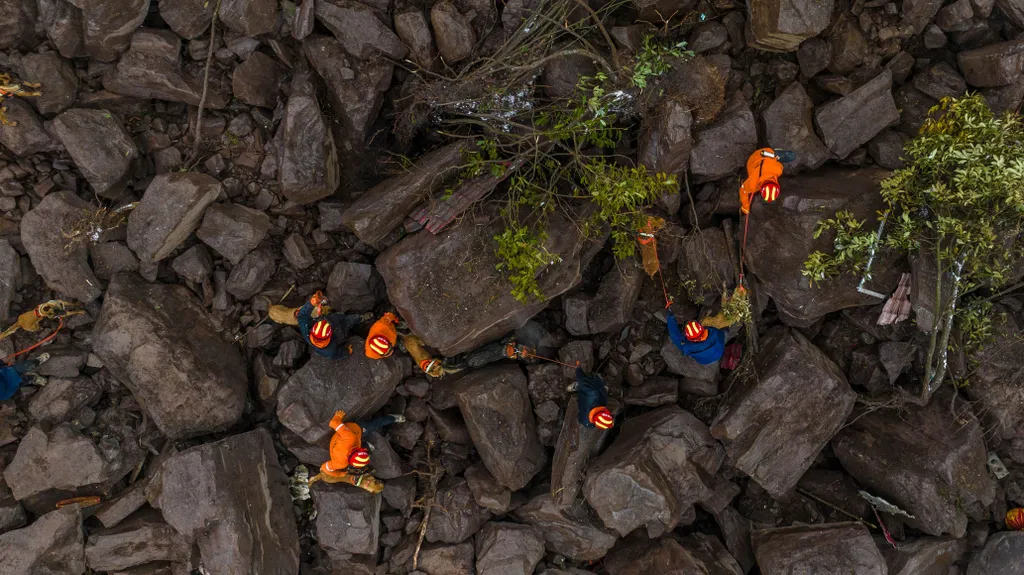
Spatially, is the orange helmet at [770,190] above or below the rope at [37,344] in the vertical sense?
above

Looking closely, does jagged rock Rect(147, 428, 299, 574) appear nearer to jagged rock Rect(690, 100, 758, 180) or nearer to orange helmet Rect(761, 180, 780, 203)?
jagged rock Rect(690, 100, 758, 180)

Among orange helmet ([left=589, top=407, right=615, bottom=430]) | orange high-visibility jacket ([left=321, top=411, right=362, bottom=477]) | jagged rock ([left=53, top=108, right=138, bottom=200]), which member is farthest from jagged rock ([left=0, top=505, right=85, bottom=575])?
orange helmet ([left=589, top=407, right=615, bottom=430])

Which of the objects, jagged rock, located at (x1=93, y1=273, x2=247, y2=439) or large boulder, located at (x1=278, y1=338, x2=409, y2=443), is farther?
large boulder, located at (x1=278, y1=338, x2=409, y2=443)

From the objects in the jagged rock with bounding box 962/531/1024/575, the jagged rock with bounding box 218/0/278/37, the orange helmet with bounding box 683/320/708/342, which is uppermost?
the jagged rock with bounding box 218/0/278/37

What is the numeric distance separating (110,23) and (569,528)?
331 inches

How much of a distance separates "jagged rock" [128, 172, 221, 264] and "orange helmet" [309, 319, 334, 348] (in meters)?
2.07

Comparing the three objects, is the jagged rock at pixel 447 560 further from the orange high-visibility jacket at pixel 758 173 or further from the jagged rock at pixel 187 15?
the jagged rock at pixel 187 15

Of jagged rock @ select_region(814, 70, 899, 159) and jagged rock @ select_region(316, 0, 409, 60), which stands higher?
jagged rock @ select_region(316, 0, 409, 60)

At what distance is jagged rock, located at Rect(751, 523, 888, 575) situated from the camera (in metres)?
7.20

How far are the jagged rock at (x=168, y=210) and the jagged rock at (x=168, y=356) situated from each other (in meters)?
0.56

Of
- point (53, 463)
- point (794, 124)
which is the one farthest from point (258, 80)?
point (794, 124)

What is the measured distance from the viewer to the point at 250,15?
22.7 feet

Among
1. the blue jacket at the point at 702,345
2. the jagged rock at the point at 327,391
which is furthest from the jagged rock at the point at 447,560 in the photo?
the blue jacket at the point at 702,345

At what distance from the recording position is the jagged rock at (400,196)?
709 centimetres
